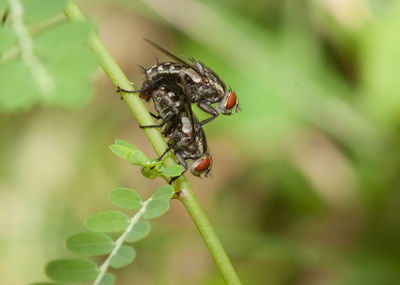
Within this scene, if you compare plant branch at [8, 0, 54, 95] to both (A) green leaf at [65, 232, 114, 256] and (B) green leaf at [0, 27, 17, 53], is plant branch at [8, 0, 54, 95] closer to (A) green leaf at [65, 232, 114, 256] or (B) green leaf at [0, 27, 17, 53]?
(B) green leaf at [0, 27, 17, 53]

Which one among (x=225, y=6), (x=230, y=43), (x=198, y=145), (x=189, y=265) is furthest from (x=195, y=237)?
(x=198, y=145)

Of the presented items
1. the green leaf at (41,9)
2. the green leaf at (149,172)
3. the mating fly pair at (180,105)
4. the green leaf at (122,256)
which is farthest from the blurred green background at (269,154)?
the green leaf at (41,9)

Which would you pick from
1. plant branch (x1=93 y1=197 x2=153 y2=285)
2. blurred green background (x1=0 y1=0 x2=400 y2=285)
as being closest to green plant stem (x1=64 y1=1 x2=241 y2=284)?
plant branch (x1=93 y1=197 x2=153 y2=285)

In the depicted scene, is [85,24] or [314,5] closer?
[85,24]

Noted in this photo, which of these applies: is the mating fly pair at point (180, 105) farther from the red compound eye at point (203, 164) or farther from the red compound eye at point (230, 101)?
the red compound eye at point (230, 101)

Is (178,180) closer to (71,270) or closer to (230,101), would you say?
(71,270)

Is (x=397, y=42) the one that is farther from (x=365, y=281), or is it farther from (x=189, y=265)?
(x=189, y=265)

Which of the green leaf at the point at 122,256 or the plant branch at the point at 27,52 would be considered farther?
the green leaf at the point at 122,256
